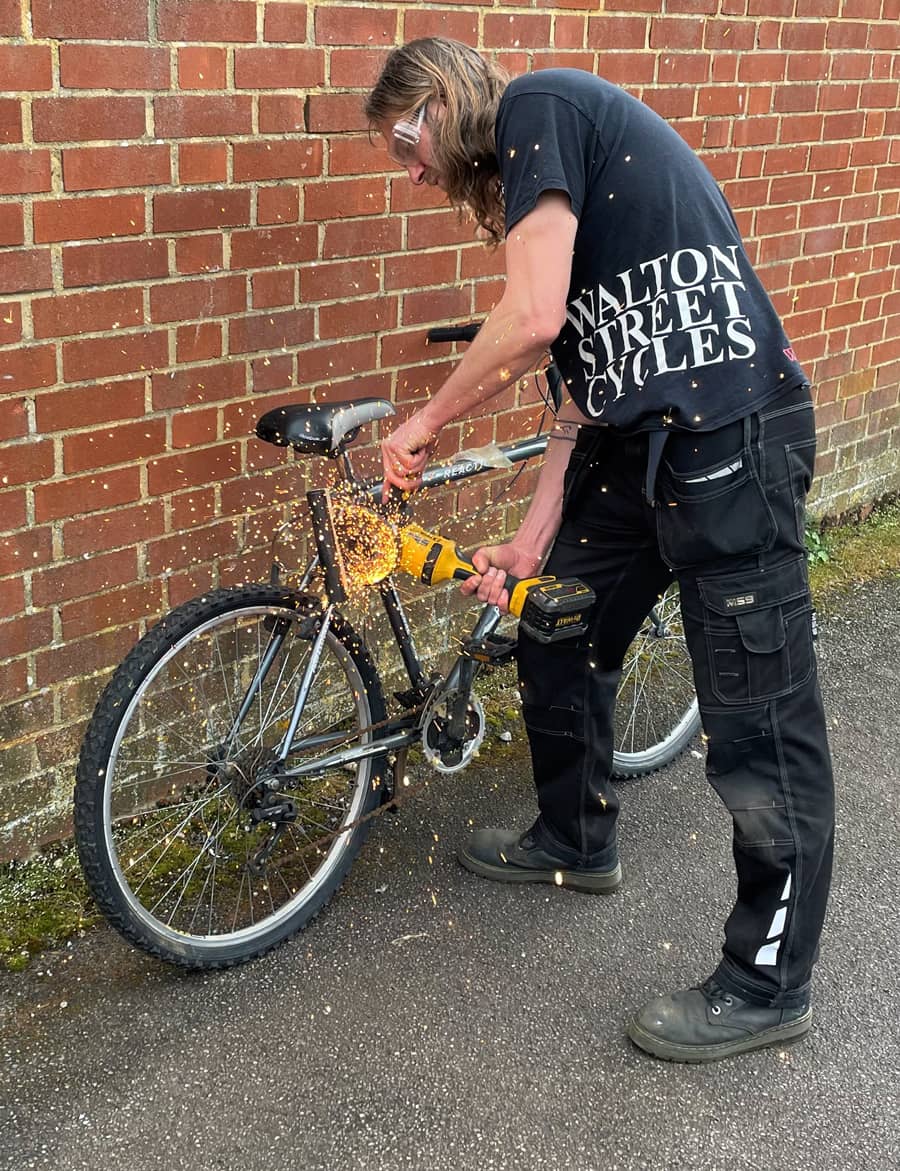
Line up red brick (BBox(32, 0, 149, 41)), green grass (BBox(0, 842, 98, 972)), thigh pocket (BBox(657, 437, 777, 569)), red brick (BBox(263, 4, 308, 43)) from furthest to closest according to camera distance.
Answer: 1. red brick (BBox(263, 4, 308, 43))
2. green grass (BBox(0, 842, 98, 972))
3. red brick (BBox(32, 0, 149, 41))
4. thigh pocket (BBox(657, 437, 777, 569))

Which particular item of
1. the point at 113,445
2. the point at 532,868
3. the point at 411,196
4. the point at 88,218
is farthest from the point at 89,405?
the point at 532,868

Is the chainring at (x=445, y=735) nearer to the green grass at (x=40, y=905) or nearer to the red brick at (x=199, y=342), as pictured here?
the green grass at (x=40, y=905)

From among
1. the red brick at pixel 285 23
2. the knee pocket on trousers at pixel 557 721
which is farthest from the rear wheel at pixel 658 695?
the red brick at pixel 285 23

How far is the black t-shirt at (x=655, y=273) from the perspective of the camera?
104 inches

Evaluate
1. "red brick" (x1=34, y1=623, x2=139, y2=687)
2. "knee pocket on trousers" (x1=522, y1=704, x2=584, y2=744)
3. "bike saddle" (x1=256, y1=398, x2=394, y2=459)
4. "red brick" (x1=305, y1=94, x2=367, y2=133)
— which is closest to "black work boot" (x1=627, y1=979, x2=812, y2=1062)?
"knee pocket on trousers" (x1=522, y1=704, x2=584, y2=744)

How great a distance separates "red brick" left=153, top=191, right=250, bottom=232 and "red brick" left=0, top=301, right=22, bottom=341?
428 millimetres

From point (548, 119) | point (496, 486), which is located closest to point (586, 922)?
point (496, 486)

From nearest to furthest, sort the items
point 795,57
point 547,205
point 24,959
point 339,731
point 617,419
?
point 547,205, point 617,419, point 24,959, point 339,731, point 795,57

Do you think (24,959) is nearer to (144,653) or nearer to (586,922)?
(144,653)

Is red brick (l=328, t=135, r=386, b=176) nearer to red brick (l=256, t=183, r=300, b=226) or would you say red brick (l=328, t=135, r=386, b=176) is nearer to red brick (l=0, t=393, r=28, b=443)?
red brick (l=256, t=183, r=300, b=226)

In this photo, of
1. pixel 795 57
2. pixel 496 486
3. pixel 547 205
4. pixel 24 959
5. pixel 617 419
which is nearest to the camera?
pixel 547 205

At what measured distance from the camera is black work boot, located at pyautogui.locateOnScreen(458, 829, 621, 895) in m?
3.55

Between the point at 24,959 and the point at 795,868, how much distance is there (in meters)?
1.87

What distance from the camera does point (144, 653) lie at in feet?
9.55
